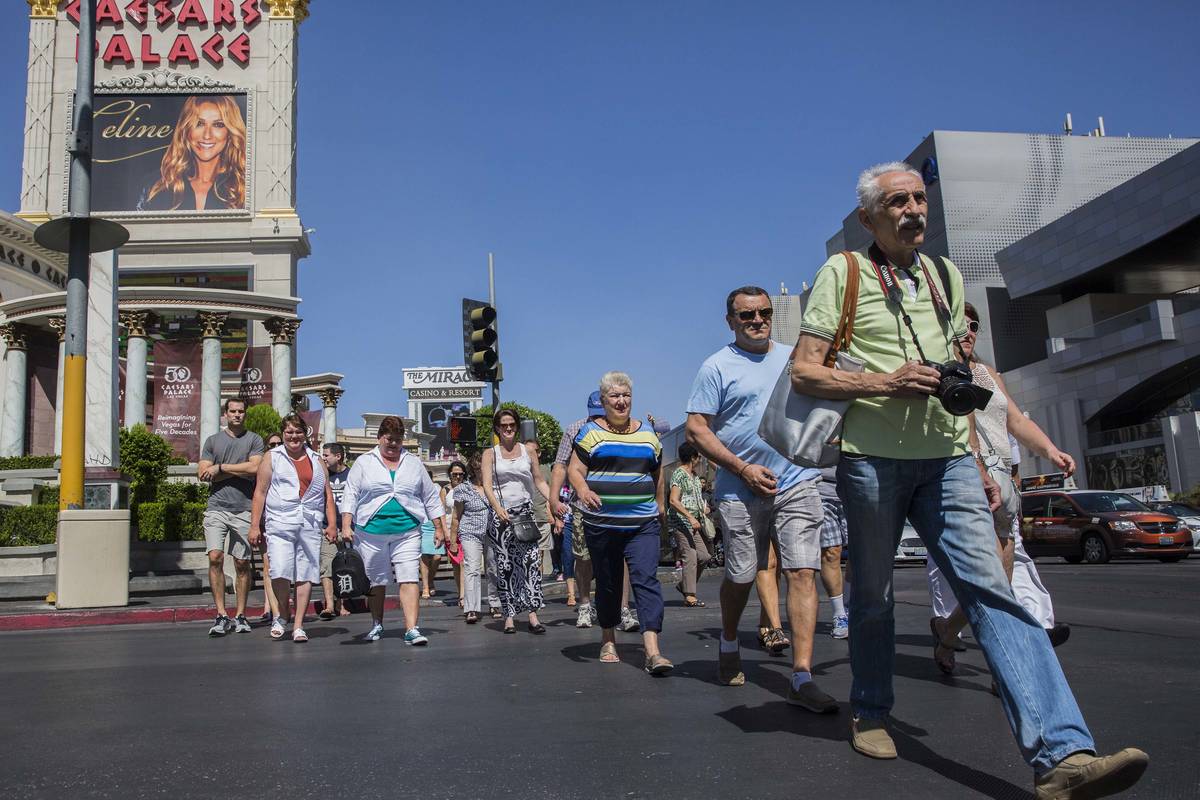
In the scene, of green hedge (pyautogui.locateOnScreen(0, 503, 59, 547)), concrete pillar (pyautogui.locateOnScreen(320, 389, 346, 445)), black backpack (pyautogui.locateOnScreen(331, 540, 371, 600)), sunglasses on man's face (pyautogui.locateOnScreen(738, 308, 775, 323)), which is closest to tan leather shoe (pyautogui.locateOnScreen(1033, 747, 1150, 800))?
sunglasses on man's face (pyautogui.locateOnScreen(738, 308, 775, 323))

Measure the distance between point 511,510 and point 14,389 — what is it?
3161 centimetres

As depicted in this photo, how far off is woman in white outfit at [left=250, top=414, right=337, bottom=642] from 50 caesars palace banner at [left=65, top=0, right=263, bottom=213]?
41.4m

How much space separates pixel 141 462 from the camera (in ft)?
53.2

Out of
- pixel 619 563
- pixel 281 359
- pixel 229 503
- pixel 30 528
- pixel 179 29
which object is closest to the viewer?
pixel 619 563

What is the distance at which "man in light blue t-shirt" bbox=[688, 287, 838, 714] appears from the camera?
4.38m

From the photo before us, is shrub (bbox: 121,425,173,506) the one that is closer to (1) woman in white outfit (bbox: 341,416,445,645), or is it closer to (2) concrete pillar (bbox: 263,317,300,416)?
(1) woman in white outfit (bbox: 341,416,445,645)

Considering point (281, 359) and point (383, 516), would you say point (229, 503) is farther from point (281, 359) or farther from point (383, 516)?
point (281, 359)

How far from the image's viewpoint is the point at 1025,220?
57.2 meters

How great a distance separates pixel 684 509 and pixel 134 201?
43.0 m

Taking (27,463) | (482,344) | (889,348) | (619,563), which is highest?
(482,344)

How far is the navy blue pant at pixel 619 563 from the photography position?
18.9 feet

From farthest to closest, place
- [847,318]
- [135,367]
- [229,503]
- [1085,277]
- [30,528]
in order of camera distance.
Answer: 1. [1085,277]
2. [135,367]
3. [30,528]
4. [229,503]
5. [847,318]

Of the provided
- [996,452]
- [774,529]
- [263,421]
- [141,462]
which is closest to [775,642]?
[774,529]

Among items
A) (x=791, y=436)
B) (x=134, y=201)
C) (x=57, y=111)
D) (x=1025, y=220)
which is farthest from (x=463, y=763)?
(x=1025, y=220)
